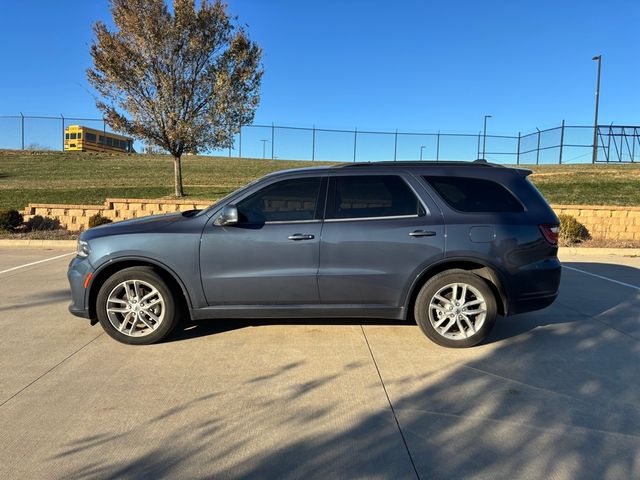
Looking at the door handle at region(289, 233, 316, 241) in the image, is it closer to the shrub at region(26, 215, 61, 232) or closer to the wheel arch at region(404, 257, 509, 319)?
the wheel arch at region(404, 257, 509, 319)

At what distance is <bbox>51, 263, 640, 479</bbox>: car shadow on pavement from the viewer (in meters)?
2.76

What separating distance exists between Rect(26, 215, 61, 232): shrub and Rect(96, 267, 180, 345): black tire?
9867 millimetres

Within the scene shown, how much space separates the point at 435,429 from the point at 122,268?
10.7 ft

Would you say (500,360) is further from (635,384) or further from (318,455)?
(318,455)

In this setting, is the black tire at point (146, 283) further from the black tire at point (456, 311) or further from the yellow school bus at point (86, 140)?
the yellow school bus at point (86, 140)

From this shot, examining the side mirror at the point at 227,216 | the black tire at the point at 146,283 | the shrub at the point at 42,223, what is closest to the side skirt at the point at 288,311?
the black tire at the point at 146,283

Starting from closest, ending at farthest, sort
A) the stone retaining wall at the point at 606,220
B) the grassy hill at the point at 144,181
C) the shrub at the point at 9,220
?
the shrub at the point at 9,220
the stone retaining wall at the point at 606,220
the grassy hill at the point at 144,181

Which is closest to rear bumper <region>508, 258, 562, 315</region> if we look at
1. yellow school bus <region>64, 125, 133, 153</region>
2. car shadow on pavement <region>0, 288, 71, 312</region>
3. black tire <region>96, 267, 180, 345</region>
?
black tire <region>96, 267, 180, 345</region>

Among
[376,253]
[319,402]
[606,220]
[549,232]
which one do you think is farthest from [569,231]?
[319,402]

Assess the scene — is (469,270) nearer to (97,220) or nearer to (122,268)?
(122,268)

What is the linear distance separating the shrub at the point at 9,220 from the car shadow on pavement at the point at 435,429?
36.3ft

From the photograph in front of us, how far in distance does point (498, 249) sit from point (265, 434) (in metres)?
2.75

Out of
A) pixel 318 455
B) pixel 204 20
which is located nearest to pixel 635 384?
pixel 318 455

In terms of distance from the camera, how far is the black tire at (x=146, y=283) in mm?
4586
